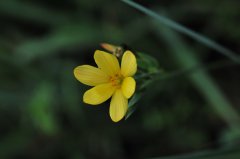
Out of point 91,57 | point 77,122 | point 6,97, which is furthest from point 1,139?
point 91,57

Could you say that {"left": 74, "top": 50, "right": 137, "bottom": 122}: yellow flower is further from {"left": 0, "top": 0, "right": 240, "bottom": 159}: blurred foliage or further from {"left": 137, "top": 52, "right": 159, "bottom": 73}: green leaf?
{"left": 0, "top": 0, "right": 240, "bottom": 159}: blurred foliage

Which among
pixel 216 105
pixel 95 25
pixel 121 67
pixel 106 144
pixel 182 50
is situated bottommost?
pixel 106 144

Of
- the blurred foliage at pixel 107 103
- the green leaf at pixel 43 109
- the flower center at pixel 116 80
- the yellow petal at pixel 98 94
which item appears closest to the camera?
the yellow petal at pixel 98 94

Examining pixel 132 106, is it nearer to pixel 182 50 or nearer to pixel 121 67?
pixel 121 67

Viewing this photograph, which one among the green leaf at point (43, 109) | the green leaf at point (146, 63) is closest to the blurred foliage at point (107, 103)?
the green leaf at point (43, 109)

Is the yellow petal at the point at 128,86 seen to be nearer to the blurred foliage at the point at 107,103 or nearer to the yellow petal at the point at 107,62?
the yellow petal at the point at 107,62
